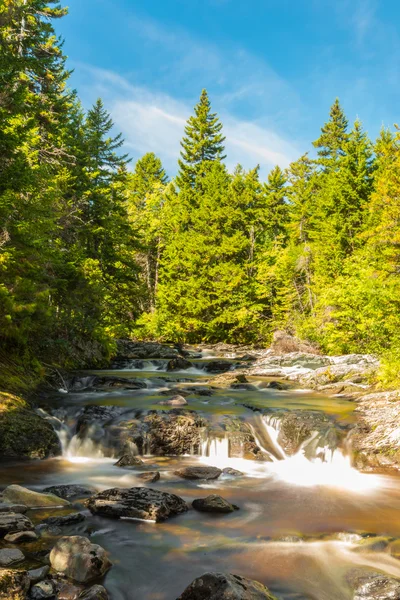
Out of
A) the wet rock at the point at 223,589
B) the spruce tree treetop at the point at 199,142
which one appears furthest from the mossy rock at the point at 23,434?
the spruce tree treetop at the point at 199,142

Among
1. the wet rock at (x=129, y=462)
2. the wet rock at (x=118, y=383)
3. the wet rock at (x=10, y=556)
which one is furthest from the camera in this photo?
the wet rock at (x=118, y=383)

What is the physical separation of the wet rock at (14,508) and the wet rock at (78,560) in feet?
4.30

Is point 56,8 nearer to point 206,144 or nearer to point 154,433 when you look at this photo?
point 206,144

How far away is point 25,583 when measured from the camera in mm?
3467

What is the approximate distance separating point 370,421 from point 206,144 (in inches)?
1562

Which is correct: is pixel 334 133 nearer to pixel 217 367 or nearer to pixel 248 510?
pixel 217 367

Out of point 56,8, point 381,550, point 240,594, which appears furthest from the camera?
point 56,8

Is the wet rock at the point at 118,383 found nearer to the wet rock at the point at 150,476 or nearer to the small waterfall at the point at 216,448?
the small waterfall at the point at 216,448

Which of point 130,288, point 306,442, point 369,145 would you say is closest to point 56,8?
point 130,288

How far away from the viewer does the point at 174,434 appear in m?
9.15

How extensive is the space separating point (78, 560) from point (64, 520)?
1.24 meters

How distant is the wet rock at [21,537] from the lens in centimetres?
443

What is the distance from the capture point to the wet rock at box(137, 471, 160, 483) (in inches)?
284

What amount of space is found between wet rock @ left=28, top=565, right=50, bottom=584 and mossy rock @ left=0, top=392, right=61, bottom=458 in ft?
15.5
